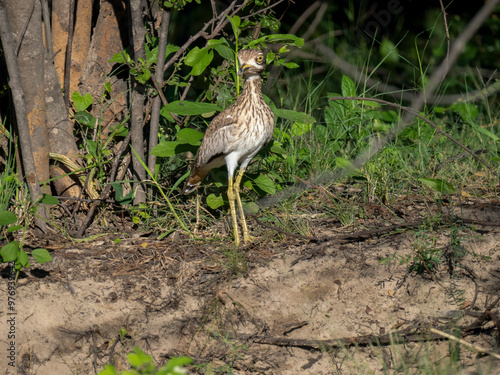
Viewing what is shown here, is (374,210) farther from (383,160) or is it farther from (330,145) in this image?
(330,145)

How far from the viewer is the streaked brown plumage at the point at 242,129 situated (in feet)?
12.1

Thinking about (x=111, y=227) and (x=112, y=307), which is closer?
(x=112, y=307)

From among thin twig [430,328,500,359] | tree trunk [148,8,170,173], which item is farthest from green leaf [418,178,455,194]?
tree trunk [148,8,170,173]

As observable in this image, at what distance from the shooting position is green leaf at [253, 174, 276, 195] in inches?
153

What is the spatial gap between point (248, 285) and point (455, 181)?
1.87 m

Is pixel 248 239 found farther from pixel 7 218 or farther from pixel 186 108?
pixel 7 218

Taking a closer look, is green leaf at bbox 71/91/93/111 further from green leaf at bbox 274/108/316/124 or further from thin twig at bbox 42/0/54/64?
green leaf at bbox 274/108/316/124

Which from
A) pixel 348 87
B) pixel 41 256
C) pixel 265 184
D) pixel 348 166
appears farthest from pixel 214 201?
pixel 348 87

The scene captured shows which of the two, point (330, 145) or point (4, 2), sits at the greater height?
point (4, 2)

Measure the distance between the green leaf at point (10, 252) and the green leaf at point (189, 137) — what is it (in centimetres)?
124

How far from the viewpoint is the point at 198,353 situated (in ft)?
10.3

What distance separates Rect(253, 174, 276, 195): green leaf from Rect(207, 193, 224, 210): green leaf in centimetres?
29

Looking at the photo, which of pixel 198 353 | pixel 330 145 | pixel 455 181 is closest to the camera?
pixel 198 353

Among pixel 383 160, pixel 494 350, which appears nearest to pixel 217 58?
pixel 383 160
